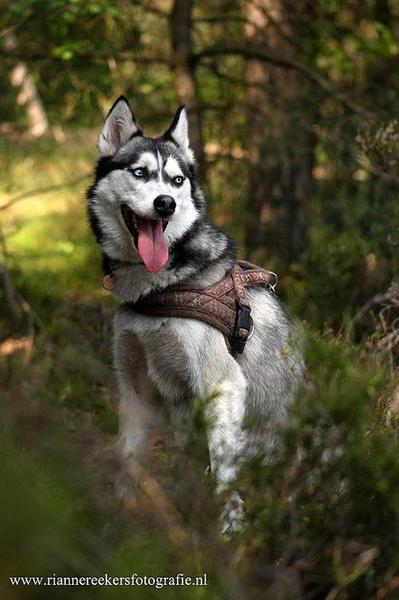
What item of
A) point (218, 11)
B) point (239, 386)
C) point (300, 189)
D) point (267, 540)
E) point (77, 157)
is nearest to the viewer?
point (267, 540)

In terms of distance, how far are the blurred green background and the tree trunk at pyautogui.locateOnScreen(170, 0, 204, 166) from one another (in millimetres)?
18

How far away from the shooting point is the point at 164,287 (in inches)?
180

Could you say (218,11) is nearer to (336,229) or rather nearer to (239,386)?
(336,229)

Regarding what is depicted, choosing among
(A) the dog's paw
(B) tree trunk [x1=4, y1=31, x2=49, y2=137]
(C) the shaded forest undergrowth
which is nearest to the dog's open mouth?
(C) the shaded forest undergrowth

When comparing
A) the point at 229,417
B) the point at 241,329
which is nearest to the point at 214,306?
the point at 241,329

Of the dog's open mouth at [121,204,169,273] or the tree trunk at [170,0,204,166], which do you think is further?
the tree trunk at [170,0,204,166]

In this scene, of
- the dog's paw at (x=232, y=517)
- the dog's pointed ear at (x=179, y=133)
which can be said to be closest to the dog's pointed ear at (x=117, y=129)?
the dog's pointed ear at (x=179, y=133)

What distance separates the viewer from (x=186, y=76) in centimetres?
861

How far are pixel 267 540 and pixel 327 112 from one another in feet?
20.7

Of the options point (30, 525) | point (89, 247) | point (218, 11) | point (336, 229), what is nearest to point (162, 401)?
point (30, 525)

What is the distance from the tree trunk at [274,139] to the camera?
8.75 metres

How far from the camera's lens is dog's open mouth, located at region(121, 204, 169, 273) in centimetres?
449

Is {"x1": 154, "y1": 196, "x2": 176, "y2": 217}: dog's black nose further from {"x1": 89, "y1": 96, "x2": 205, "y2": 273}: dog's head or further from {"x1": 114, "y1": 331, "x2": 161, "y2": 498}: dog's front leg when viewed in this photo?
{"x1": 114, "y1": 331, "x2": 161, "y2": 498}: dog's front leg

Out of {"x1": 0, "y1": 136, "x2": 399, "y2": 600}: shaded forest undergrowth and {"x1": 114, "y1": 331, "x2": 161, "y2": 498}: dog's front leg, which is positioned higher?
{"x1": 0, "y1": 136, "x2": 399, "y2": 600}: shaded forest undergrowth
